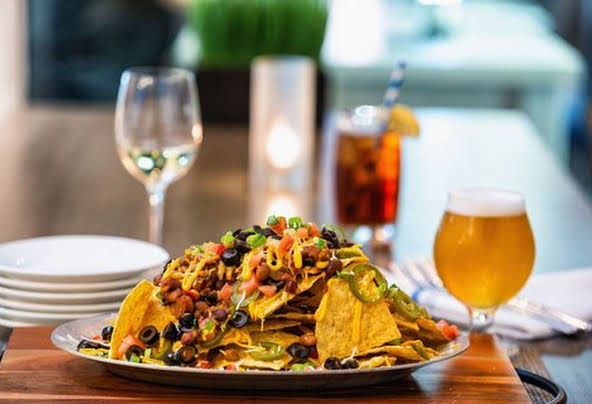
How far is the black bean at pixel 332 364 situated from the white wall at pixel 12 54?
12.2ft

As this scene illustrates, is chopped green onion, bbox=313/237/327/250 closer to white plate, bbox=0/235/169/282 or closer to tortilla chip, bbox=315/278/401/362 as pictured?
tortilla chip, bbox=315/278/401/362

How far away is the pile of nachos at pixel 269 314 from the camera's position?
43.8 inches

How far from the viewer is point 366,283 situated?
115cm

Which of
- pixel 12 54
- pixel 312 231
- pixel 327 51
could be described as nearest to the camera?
pixel 312 231

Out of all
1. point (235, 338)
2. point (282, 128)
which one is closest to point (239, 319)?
point (235, 338)

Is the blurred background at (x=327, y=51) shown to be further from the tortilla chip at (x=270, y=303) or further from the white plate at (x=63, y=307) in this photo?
the tortilla chip at (x=270, y=303)

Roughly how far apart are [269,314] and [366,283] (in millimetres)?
97

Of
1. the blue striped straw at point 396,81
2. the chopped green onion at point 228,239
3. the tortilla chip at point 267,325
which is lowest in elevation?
the tortilla chip at point 267,325

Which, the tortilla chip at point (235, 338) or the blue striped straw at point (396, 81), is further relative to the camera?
the blue striped straw at point (396, 81)

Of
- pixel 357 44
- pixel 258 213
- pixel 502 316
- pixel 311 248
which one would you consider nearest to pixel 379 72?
pixel 357 44

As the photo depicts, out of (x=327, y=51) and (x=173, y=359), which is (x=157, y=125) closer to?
(x=173, y=359)

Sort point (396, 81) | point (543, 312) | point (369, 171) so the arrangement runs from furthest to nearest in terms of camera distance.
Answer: point (369, 171)
point (396, 81)
point (543, 312)

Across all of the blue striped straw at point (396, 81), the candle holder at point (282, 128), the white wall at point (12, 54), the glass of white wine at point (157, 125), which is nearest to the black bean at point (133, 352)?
the glass of white wine at point (157, 125)

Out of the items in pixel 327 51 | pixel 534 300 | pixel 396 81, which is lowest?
pixel 327 51
